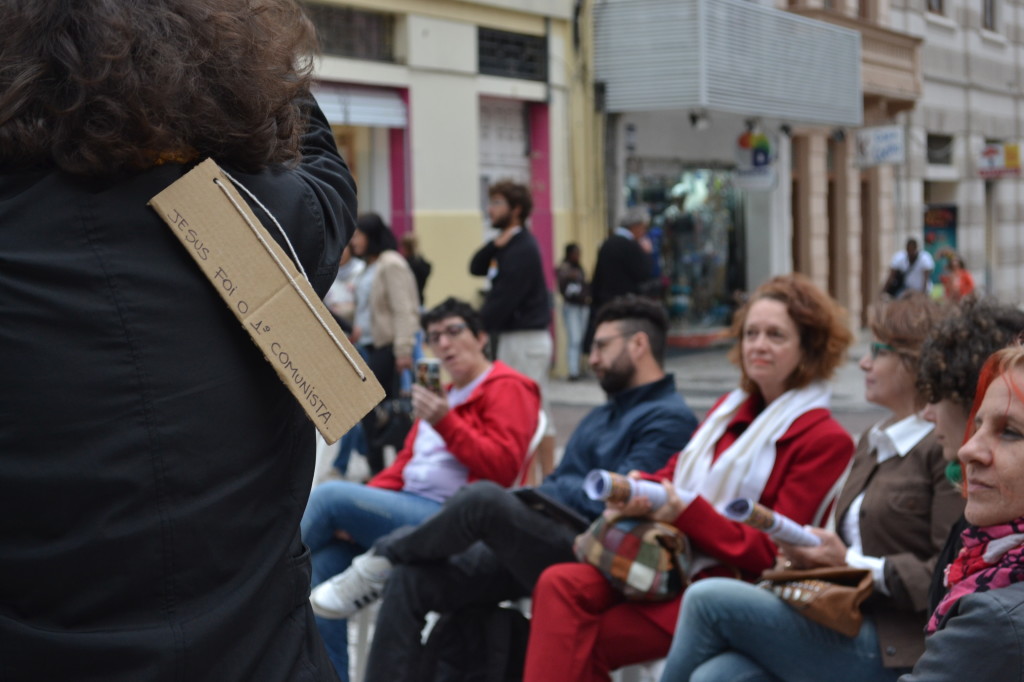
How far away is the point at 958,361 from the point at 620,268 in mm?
8817

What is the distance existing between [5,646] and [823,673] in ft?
6.95

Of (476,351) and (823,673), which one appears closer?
(823,673)

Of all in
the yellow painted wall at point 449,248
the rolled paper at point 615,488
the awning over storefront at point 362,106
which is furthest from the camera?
the yellow painted wall at point 449,248

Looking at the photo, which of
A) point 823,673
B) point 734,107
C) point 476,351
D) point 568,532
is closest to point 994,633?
point 823,673

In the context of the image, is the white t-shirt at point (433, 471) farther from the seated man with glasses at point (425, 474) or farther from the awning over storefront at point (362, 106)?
the awning over storefront at point (362, 106)

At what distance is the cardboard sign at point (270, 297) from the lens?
62.2 inches

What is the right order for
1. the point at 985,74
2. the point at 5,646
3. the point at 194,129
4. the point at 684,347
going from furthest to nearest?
the point at 985,74, the point at 684,347, the point at 194,129, the point at 5,646

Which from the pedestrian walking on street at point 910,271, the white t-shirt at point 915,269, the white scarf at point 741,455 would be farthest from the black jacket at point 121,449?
the white t-shirt at point 915,269

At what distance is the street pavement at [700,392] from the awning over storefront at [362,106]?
11.1 ft

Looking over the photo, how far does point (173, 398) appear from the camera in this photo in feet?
5.05

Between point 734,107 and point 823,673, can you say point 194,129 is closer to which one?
point 823,673

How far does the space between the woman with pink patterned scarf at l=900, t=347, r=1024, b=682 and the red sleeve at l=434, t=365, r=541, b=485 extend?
7.47ft

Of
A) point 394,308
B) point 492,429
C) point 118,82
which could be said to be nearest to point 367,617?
point 492,429

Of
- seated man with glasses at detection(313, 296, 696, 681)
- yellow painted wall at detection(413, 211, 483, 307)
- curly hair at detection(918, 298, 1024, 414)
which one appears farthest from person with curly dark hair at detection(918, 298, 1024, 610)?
yellow painted wall at detection(413, 211, 483, 307)
